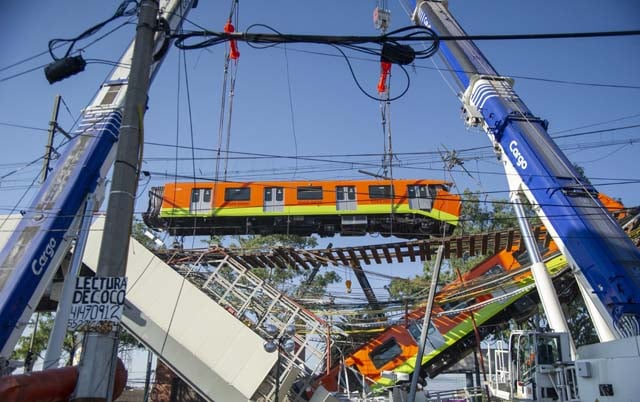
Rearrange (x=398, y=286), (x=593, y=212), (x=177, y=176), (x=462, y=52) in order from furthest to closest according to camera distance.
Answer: (x=398, y=286)
(x=462, y=52)
(x=177, y=176)
(x=593, y=212)

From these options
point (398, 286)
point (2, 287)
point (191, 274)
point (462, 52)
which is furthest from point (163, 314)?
point (398, 286)

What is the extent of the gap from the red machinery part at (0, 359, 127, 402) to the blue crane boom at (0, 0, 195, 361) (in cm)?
272

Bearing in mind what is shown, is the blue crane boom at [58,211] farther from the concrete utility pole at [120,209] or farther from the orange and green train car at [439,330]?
the orange and green train car at [439,330]

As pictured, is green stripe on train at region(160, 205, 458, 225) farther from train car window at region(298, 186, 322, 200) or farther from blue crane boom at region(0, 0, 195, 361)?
blue crane boom at region(0, 0, 195, 361)

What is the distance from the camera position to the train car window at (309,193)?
26.5 meters

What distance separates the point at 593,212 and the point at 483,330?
8.65 metres

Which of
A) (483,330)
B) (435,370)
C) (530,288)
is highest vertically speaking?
(530,288)

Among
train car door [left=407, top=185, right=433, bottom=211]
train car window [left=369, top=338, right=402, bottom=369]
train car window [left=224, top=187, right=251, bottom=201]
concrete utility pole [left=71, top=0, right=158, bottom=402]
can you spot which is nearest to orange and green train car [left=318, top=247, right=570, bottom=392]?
train car window [left=369, top=338, right=402, bottom=369]

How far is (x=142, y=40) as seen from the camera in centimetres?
740

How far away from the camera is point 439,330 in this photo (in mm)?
18500

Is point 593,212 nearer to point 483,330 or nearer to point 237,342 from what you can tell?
point 483,330

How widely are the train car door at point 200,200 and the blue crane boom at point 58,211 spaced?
1249 cm

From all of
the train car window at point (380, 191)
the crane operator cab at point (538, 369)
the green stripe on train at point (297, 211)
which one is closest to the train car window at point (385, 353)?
the crane operator cab at point (538, 369)

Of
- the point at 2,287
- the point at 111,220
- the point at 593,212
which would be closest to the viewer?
the point at 111,220
